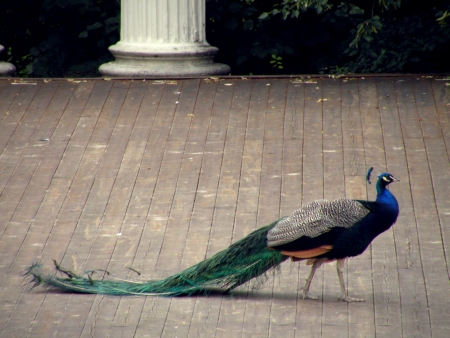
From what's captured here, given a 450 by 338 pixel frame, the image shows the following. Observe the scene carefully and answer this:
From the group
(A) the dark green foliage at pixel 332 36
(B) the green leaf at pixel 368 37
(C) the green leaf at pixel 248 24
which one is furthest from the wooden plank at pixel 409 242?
(C) the green leaf at pixel 248 24

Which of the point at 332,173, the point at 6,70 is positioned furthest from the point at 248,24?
the point at 332,173

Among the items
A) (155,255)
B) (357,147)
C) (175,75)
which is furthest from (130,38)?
(155,255)

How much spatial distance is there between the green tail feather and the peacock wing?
0.12m

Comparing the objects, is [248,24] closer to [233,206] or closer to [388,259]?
[233,206]

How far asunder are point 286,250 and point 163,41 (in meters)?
5.66

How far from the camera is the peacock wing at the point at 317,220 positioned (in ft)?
18.3

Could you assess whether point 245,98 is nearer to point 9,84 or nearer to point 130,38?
point 130,38

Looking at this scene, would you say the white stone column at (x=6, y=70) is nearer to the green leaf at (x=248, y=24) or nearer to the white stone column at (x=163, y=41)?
the white stone column at (x=163, y=41)

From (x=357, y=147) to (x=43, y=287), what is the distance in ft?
12.6

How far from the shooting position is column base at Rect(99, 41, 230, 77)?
10.5 m

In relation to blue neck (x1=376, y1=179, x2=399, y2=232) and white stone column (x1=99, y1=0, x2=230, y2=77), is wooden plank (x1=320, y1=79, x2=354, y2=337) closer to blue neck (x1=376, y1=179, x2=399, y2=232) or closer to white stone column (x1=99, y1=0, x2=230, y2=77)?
blue neck (x1=376, y1=179, x2=399, y2=232)

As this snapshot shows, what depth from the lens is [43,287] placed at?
599 cm

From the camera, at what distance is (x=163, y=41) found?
10.7m

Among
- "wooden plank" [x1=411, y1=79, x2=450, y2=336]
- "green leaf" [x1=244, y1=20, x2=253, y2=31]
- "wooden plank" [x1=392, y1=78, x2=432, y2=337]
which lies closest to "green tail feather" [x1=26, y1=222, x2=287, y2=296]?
"wooden plank" [x1=392, y1=78, x2=432, y2=337]
